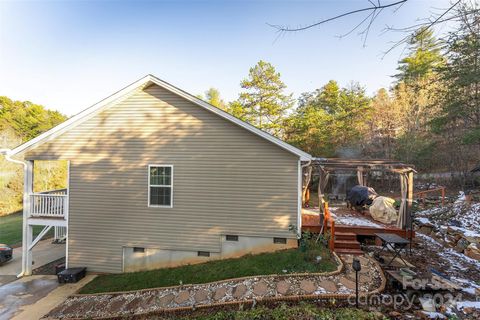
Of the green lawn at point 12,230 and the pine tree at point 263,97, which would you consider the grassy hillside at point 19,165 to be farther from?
the pine tree at point 263,97

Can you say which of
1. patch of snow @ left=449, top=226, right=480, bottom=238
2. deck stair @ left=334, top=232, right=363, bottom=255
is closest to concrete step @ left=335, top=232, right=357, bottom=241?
deck stair @ left=334, top=232, right=363, bottom=255

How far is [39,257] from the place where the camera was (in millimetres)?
9938

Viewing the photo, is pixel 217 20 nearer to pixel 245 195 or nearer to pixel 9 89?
pixel 245 195

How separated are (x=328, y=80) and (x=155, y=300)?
90.8ft

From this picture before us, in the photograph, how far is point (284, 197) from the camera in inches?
297

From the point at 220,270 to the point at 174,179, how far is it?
10.8ft

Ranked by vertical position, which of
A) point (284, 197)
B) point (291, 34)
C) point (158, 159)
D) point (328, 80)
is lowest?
point (284, 197)

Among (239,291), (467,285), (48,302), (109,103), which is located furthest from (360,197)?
(48,302)

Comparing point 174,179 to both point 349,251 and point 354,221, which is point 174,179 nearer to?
point 349,251

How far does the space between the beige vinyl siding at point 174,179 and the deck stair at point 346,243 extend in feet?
5.07

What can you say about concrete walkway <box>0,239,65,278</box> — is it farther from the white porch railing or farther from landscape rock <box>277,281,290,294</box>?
landscape rock <box>277,281,290,294</box>

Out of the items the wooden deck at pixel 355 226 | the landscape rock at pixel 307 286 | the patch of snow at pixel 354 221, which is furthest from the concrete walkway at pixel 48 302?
the patch of snow at pixel 354 221

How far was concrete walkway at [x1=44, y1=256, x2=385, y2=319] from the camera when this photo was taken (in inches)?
200

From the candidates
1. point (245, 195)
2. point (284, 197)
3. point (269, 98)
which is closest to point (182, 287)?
point (245, 195)
